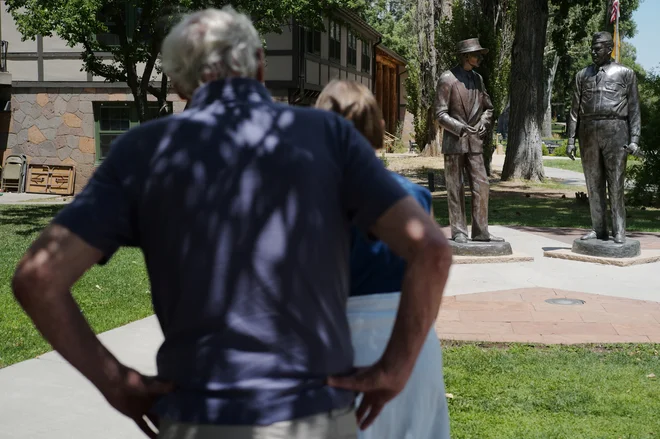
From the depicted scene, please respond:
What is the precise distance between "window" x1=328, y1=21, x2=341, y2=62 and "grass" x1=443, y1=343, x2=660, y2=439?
2450 cm

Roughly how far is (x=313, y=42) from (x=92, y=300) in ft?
64.9

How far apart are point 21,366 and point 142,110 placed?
1116cm

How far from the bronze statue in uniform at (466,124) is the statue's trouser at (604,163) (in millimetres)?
1135

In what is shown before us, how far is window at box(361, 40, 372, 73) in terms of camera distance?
38.0 metres

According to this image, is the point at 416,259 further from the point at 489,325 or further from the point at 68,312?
the point at 489,325

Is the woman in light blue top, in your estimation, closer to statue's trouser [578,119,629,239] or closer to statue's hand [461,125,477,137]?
statue's hand [461,125,477,137]

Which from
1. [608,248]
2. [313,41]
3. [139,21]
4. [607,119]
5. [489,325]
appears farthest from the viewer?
[313,41]

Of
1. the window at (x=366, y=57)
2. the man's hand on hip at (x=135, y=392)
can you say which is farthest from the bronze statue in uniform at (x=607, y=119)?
the window at (x=366, y=57)

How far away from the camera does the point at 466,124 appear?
33.7 feet

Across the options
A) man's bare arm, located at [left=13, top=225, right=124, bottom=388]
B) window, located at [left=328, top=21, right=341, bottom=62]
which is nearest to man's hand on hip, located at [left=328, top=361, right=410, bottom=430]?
man's bare arm, located at [left=13, top=225, right=124, bottom=388]

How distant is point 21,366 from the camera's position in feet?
19.0

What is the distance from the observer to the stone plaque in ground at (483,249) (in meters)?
10.4

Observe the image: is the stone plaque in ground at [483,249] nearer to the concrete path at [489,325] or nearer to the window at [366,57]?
the concrete path at [489,325]

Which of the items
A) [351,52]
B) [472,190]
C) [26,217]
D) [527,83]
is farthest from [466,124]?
[351,52]
